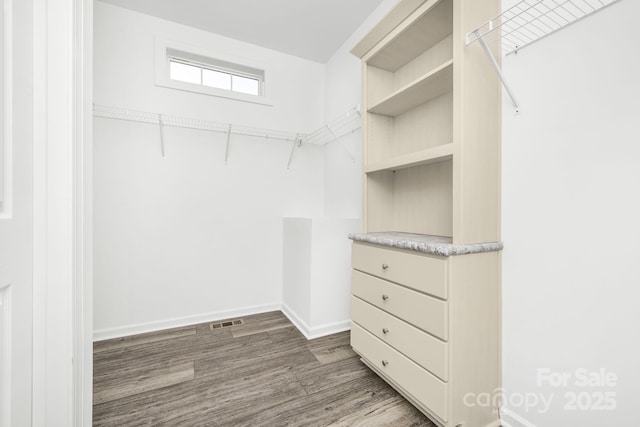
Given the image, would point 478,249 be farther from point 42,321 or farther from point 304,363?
point 42,321

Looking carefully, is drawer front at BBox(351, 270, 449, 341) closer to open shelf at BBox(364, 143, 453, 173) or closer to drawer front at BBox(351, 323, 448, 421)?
drawer front at BBox(351, 323, 448, 421)

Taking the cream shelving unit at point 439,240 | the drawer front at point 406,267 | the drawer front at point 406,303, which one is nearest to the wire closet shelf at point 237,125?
the cream shelving unit at point 439,240

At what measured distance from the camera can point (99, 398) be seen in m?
1.45

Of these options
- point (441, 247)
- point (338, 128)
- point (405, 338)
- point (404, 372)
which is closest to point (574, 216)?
point (441, 247)

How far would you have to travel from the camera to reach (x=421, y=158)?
138 cm

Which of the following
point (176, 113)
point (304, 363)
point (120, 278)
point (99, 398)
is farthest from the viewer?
point (176, 113)

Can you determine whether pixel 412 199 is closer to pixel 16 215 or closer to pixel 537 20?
pixel 537 20

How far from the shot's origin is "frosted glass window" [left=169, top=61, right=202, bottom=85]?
239cm

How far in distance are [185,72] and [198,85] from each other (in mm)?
205

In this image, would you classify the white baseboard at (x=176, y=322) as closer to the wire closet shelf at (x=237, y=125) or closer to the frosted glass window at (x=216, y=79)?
the wire closet shelf at (x=237, y=125)

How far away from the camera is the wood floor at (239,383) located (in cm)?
133

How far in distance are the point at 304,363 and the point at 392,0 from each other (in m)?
2.74

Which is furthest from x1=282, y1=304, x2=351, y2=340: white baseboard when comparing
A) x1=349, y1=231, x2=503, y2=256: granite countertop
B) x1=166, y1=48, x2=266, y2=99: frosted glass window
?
x1=166, y1=48, x2=266, y2=99: frosted glass window

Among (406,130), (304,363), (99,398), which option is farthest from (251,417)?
(406,130)
